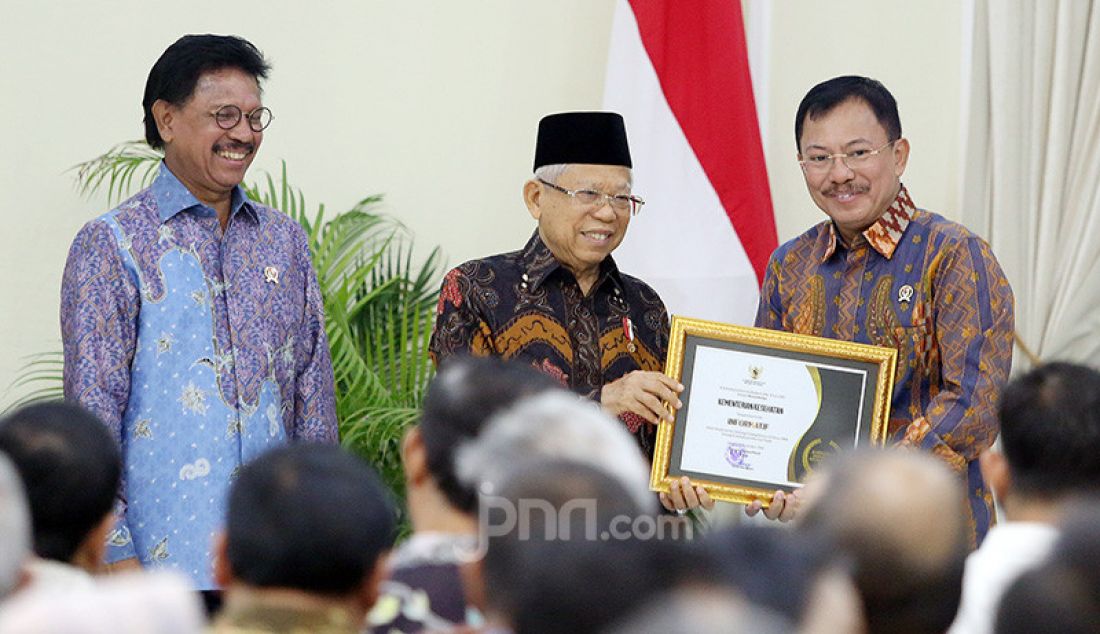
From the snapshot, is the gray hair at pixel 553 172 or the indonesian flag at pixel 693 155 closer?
the gray hair at pixel 553 172

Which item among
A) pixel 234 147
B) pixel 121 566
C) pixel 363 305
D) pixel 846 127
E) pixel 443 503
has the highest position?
pixel 846 127

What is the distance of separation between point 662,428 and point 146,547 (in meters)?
1.40

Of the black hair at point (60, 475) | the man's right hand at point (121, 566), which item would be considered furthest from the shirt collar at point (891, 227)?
the black hair at point (60, 475)

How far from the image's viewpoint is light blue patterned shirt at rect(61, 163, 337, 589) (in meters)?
4.21

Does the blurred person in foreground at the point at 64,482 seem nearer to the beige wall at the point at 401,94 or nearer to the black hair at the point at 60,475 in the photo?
the black hair at the point at 60,475

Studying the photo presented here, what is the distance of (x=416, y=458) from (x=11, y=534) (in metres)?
0.70

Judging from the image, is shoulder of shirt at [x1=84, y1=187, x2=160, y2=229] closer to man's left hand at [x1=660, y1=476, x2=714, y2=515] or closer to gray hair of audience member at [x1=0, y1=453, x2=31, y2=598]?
man's left hand at [x1=660, y1=476, x2=714, y2=515]

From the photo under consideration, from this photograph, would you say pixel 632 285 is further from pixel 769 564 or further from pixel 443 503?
pixel 769 564

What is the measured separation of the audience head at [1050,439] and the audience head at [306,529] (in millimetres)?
1287

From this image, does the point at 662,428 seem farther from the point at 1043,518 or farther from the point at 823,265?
the point at 1043,518

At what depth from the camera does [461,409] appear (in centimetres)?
280

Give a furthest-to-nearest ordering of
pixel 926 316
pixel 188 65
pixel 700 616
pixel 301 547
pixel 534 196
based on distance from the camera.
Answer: pixel 534 196 < pixel 926 316 < pixel 188 65 < pixel 301 547 < pixel 700 616

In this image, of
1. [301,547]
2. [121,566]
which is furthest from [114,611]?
[121,566]

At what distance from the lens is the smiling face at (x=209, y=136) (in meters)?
4.37
